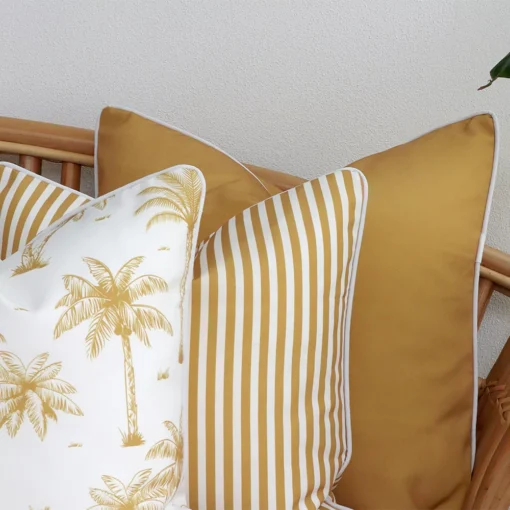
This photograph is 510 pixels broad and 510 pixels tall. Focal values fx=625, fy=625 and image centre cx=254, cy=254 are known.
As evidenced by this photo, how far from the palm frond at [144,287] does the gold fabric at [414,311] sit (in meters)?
0.27

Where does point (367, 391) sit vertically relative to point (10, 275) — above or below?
below

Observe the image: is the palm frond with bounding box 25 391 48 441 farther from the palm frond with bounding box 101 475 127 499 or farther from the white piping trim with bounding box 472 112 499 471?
the white piping trim with bounding box 472 112 499 471

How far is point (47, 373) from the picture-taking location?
0.53m

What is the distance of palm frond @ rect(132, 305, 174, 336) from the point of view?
55 centimetres

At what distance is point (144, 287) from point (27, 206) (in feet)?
0.64

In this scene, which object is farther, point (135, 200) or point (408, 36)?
point (408, 36)

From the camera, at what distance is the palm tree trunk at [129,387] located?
0.54 meters

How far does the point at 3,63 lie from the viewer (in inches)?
38.2

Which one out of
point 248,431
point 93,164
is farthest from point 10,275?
point 93,164

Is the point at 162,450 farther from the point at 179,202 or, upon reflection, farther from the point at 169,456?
the point at 179,202

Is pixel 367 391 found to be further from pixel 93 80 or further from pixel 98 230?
pixel 93 80

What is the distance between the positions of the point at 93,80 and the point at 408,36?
474mm

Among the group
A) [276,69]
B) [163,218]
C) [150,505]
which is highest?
[276,69]

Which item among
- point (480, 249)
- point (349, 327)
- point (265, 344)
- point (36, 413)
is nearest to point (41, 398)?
point (36, 413)
